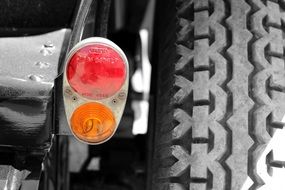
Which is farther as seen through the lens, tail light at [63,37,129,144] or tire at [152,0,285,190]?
tire at [152,0,285,190]

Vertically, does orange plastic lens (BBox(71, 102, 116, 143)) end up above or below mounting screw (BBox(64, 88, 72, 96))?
below

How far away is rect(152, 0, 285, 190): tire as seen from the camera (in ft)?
5.90

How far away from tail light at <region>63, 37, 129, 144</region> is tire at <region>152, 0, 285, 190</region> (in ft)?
1.10

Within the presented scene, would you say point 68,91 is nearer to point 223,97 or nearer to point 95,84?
point 95,84

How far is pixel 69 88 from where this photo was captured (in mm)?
1602

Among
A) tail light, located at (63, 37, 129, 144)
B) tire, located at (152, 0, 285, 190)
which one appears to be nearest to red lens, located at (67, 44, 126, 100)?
tail light, located at (63, 37, 129, 144)

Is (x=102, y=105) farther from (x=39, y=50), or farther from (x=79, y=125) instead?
(x=39, y=50)

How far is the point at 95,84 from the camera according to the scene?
1597 millimetres

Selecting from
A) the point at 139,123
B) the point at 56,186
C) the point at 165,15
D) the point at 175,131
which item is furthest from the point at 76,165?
the point at 175,131

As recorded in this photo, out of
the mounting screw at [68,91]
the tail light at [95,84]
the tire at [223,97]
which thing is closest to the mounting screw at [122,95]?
the tail light at [95,84]

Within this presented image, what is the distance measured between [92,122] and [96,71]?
0.14 m

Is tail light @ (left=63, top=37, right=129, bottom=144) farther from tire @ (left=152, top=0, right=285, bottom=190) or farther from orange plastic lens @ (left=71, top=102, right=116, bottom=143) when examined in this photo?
tire @ (left=152, top=0, right=285, bottom=190)

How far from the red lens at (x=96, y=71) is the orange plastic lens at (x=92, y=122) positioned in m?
0.03

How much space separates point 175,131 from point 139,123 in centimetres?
235
